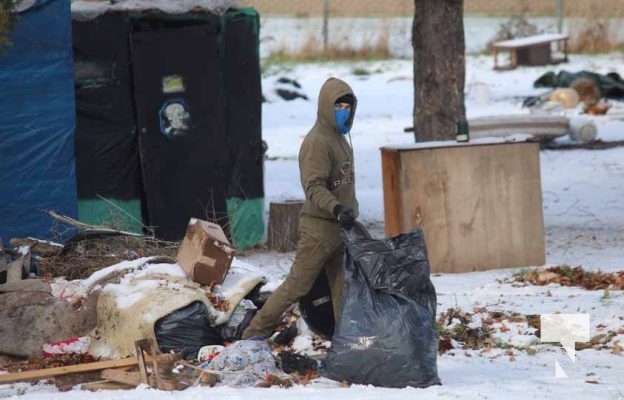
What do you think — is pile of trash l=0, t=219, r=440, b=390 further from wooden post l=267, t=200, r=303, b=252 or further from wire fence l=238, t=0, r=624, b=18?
wire fence l=238, t=0, r=624, b=18

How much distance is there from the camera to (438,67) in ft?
44.7

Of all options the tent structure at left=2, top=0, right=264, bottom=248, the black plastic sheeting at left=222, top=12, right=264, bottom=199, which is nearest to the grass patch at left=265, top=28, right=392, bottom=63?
the black plastic sheeting at left=222, top=12, right=264, bottom=199

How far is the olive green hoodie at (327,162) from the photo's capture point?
7.67m

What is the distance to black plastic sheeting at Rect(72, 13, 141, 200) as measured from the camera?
1233cm

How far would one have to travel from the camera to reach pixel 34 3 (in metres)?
11.5

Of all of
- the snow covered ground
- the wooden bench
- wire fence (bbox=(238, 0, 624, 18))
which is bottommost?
the snow covered ground

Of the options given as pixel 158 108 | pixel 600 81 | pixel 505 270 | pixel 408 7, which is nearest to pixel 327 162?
pixel 505 270

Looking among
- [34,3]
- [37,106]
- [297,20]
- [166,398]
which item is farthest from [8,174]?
[297,20]

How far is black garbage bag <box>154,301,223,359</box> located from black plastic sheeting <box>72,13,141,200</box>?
438cm

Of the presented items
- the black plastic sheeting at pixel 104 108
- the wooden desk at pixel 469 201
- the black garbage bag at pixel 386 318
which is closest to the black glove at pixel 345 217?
the black garbage bag at pixel 386 318

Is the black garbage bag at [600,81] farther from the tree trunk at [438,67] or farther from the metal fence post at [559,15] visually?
the tree trunk at [438,67]

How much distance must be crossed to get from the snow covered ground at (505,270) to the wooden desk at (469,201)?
209 millimetres

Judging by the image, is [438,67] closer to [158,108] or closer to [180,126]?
[180,126]

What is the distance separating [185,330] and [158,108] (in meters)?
4.53
